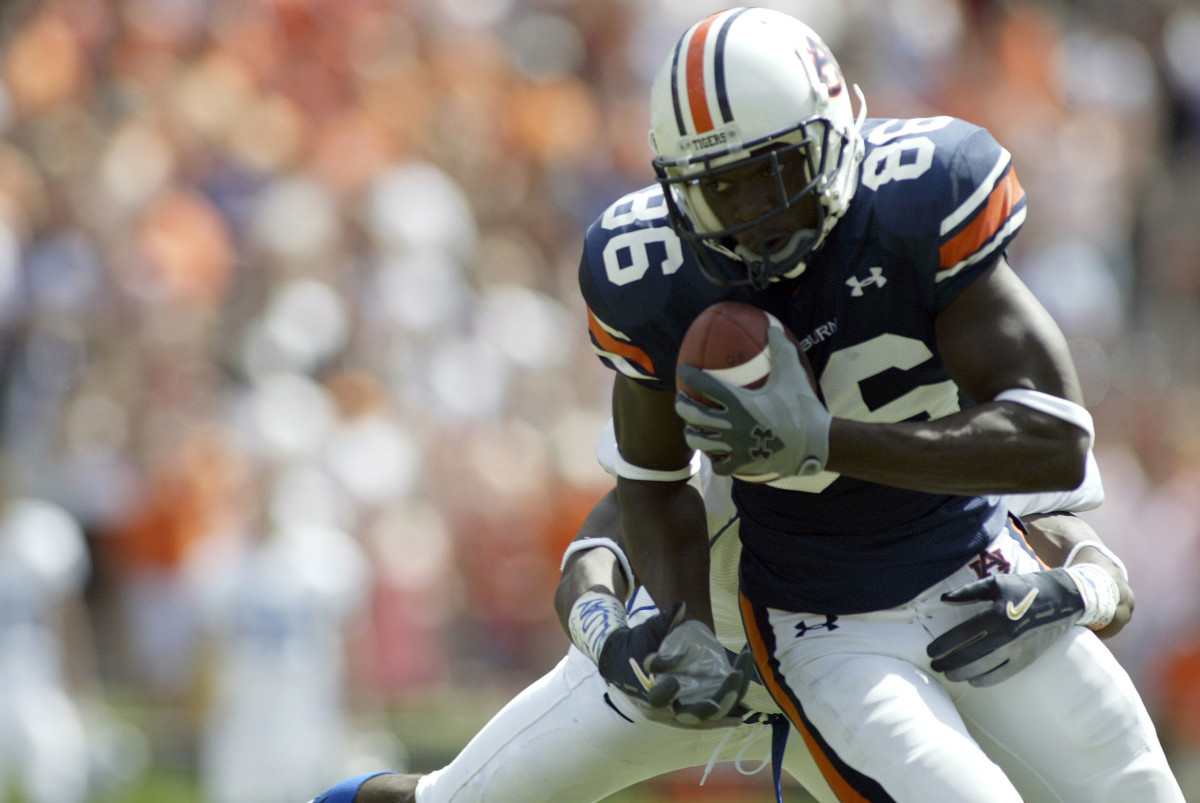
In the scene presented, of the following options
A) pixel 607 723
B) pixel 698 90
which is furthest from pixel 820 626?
pixel 698 90

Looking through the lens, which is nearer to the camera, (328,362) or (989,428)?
(989,428)

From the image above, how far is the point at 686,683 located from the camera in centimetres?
311

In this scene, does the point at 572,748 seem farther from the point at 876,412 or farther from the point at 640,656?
the point at 876,412

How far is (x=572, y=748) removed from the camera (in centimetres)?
353

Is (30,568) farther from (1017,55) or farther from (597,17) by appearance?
(1017,55)

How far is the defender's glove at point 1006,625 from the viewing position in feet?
Answer: 10.1

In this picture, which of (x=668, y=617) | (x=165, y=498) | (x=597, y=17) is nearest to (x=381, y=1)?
(x=597, y=17)

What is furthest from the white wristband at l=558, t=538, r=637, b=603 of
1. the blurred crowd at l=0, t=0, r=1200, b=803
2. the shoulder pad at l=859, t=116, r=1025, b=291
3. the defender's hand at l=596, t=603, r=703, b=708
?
the blurred crowd at l=0, t=0, r=1200, b=803

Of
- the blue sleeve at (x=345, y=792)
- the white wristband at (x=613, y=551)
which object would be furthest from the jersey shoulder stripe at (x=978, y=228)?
the blue sleeve at (x=345, y=792)

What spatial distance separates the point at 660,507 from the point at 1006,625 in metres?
0.79

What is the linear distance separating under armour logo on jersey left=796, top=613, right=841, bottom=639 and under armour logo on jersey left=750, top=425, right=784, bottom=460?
21.4 inches

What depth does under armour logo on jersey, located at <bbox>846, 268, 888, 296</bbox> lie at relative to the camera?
3.04m

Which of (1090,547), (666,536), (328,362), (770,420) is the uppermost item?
(770,420)

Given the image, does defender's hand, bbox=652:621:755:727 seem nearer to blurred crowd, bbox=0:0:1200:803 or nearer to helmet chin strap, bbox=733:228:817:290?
helmet chin strap, bbox=733:228:817:290
